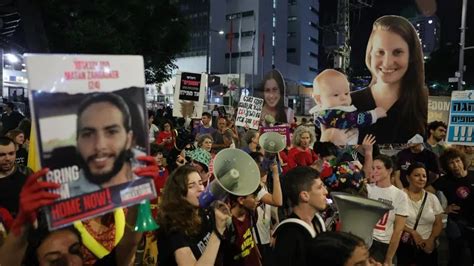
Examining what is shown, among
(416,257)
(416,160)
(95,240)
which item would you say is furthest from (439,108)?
(95,240)

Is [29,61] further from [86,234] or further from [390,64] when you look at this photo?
[390,64]

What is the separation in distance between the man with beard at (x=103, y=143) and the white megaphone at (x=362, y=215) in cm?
156

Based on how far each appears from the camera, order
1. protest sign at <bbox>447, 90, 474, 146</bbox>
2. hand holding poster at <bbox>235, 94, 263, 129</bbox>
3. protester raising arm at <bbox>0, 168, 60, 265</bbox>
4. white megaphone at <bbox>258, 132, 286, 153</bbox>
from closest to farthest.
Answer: protester raising arm at <bbox>0, 168, 60, 265</bbox>
white megaphone at <bbox>258, 132, 286, 153</bbox>
protest sign at <bbox>447, 90, 474, 146</bbox>
hand holding poster at <bbox>235, 94, 263, 129</bbox>

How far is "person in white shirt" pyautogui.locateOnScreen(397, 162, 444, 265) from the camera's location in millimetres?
4746

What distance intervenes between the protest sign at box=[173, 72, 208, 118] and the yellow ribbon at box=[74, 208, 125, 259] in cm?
657

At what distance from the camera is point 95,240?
9.21 feet

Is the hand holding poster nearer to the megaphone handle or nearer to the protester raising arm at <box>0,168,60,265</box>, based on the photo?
the megaphone handle

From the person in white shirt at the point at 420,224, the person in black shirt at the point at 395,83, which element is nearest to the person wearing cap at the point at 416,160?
the person in black shirt at the point at 395,83

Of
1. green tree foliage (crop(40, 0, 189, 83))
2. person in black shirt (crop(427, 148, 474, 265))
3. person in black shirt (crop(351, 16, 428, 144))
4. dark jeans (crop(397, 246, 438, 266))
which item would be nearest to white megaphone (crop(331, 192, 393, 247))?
dark jeans (crop(397, 246, 438, 266))

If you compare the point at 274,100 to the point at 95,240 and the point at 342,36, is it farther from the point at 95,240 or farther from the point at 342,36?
the point at 342,36

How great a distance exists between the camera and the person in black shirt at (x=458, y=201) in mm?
5184

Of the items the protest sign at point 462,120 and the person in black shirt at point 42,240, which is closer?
the person in black shirt at point 42,240

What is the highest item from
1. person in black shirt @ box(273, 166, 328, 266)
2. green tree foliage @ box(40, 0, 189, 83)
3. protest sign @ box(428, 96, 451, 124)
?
green tree foliage @ box(40, 0, 189, 83)

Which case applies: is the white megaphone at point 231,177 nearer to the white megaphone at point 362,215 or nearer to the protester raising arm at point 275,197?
the white megaphone at point 362,215
